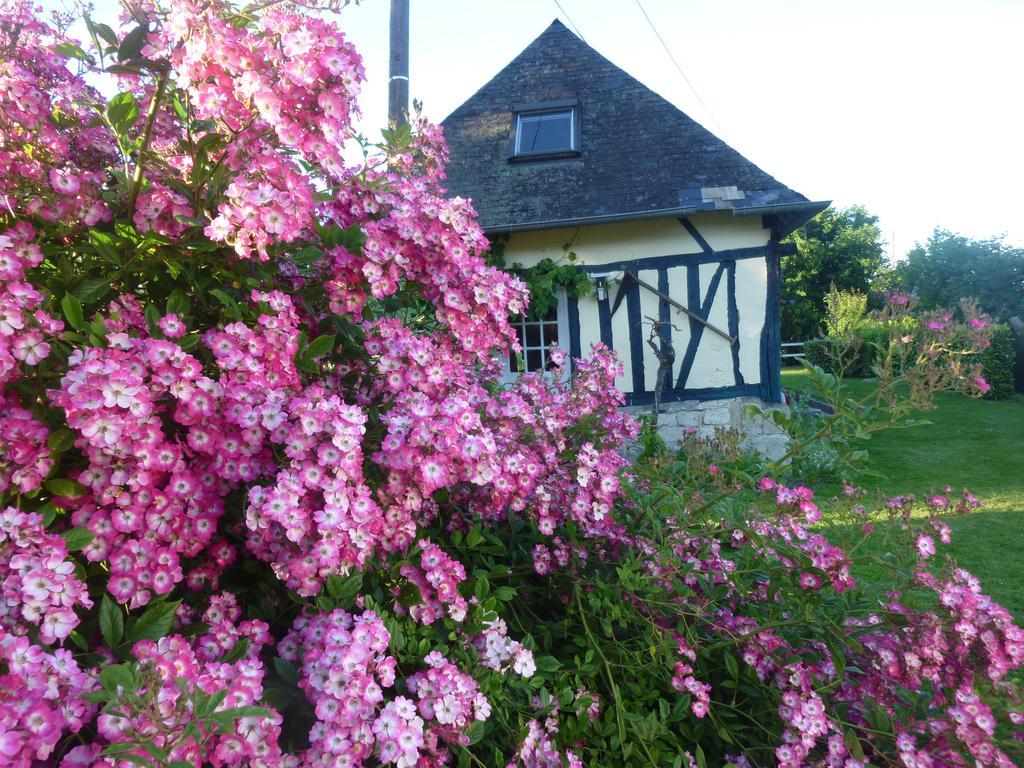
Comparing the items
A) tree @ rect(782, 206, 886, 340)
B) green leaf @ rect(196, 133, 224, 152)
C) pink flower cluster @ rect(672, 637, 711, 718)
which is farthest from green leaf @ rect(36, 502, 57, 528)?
tree @ rect(782, 206, 886, 340)

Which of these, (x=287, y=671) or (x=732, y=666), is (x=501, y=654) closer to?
(x=287, y=671)

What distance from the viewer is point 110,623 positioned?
106 cm

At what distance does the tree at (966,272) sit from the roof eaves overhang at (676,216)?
14.4 metres

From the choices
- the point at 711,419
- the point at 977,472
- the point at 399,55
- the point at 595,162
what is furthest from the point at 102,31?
the point at 977,472

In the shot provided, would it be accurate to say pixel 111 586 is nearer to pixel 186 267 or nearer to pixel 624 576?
pixel 186 267

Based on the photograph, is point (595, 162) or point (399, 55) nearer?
point (399, 55)

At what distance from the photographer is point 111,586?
1.10m

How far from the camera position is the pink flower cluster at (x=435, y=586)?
1329 millimetres

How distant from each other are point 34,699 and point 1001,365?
16.2 meters

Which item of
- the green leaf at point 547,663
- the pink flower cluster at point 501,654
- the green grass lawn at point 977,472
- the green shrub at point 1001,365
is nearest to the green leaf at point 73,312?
the pink flower cluster at point 501,654

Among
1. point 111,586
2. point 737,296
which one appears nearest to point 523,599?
point 111,586

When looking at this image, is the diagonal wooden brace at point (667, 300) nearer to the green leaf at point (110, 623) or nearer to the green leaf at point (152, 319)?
the green leaf at point (152, 319)

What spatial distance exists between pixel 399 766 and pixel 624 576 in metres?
0.75

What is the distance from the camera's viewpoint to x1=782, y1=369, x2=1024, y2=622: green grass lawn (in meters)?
4.09
